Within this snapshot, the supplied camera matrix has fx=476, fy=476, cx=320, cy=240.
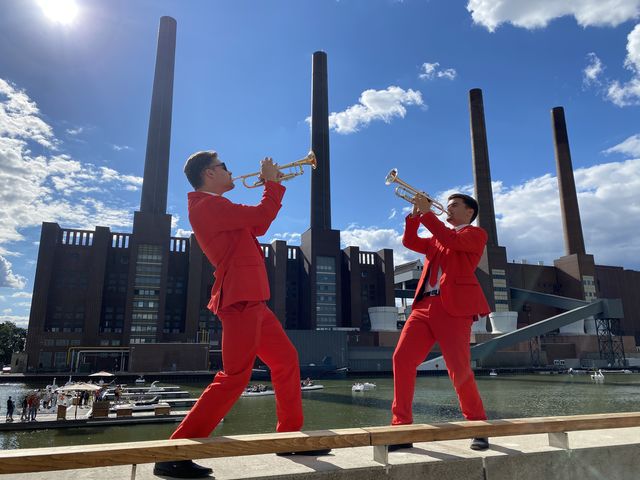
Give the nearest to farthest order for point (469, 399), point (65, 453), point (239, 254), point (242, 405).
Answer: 1. point (65, 453)
2. point (239, 254)
3. point (469, 399)
4. point (242, 405)

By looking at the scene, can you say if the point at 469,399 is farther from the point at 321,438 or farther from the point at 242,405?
the point at 242,405

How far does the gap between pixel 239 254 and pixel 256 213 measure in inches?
14.5

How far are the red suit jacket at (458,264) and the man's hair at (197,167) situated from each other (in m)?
2.21

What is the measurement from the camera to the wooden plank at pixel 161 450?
8.01 feet

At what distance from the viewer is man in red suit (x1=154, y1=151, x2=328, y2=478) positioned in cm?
353

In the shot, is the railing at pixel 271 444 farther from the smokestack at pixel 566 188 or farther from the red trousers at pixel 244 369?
the smokestack at pixel 566 188

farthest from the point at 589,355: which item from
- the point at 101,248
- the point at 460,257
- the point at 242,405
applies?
the point at 460,257

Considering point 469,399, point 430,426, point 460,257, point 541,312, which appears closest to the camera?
point 430,426

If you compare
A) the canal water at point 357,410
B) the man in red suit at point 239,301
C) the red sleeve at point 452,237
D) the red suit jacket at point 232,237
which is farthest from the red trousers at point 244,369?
the canal water at point 357,410

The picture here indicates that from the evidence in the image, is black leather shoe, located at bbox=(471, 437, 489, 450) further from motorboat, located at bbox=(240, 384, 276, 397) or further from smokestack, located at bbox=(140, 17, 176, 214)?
smokestack, located at bbox=(140, 17, 176, 214)

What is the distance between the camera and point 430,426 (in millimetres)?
3381

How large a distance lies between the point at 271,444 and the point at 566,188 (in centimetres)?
9214

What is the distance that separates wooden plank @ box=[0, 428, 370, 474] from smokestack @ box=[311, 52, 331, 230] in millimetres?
81434

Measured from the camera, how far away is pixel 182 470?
119 inches
